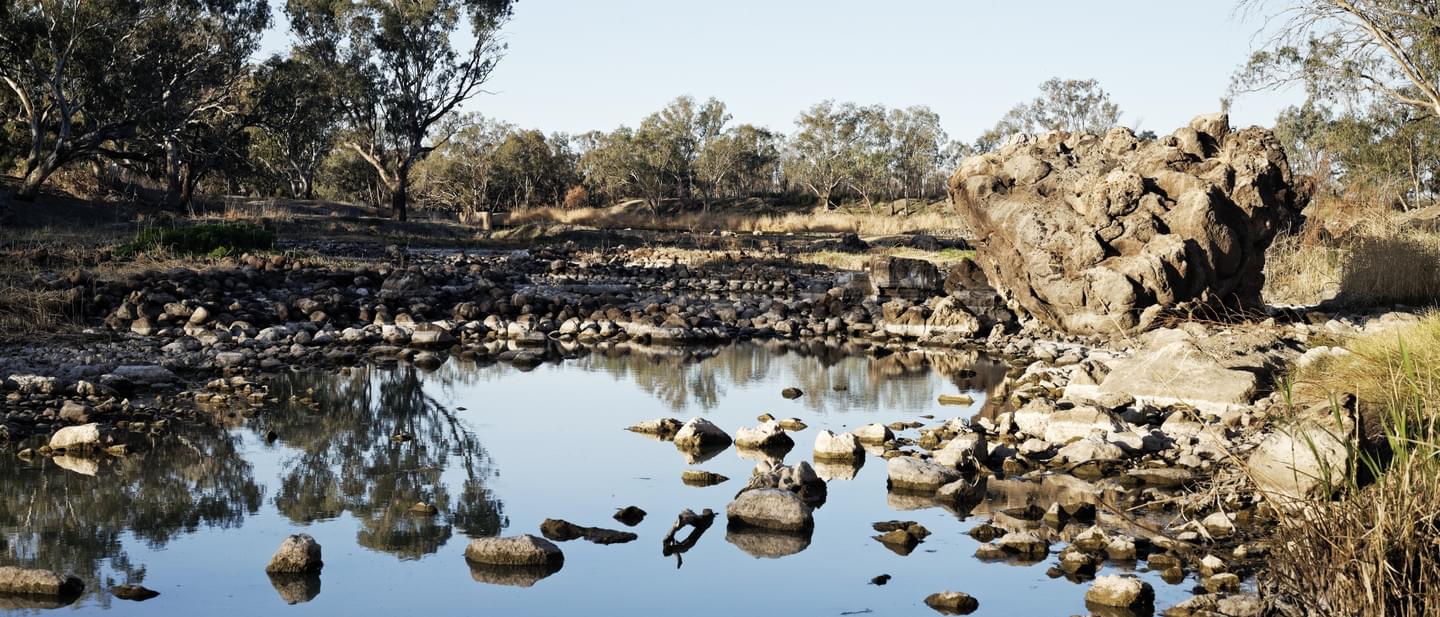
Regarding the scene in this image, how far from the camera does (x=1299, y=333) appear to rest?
11.2 metres

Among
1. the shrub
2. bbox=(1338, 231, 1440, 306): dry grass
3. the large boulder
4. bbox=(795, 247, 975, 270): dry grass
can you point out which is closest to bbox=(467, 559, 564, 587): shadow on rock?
the large boulder

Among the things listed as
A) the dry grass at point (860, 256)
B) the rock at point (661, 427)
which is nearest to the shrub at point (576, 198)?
the dry grass at point (860, 256)

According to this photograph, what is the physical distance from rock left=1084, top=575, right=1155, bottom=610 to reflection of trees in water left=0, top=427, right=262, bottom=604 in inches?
167

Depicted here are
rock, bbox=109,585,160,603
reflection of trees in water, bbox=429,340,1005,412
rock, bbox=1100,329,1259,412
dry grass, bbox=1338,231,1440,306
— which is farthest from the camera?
dry grass, bbox=1338,231,1440,306

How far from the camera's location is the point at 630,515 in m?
6.43

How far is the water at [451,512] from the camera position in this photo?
5141mm

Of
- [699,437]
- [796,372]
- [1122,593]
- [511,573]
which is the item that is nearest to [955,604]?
[1122,593]

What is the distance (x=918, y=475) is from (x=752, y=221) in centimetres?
4251

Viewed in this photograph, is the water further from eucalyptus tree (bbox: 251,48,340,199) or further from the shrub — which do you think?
the shrub

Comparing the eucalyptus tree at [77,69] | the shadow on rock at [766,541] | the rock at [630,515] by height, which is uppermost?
the eucalyptus tree at [77,69]

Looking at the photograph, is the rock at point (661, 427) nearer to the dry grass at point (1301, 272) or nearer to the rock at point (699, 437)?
the rock at point (699, 437)

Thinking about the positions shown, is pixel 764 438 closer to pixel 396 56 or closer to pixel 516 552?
pixel 516 552

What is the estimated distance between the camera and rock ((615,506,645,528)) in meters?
6.39

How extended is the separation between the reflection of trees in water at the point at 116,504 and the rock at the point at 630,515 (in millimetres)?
2098
